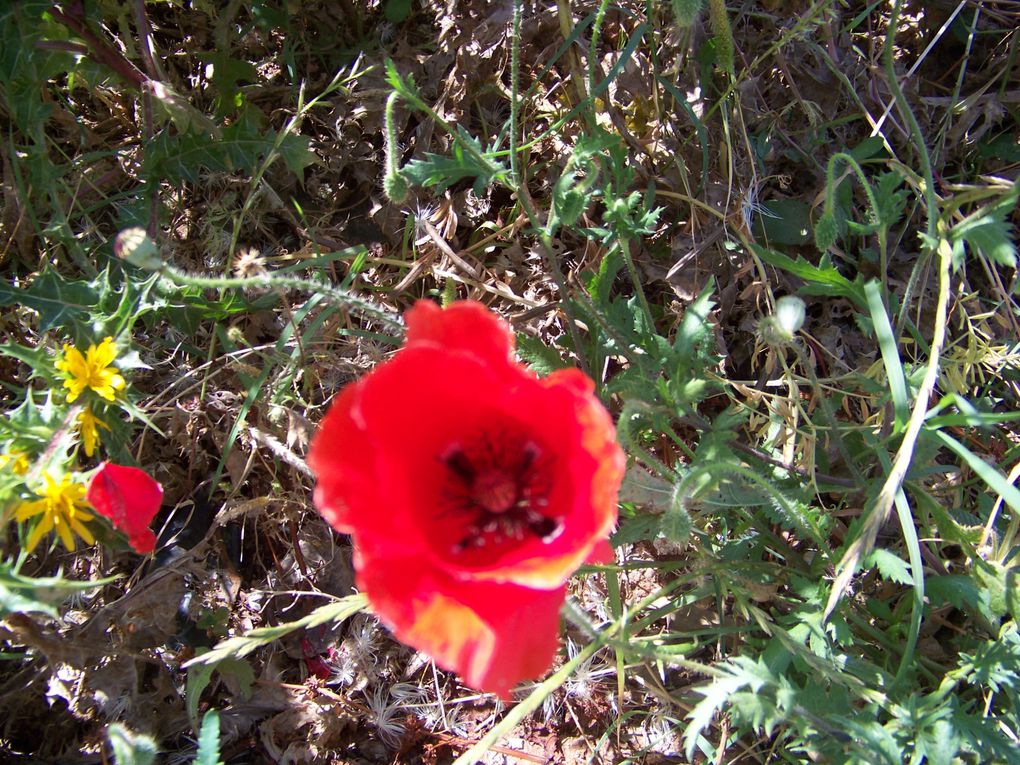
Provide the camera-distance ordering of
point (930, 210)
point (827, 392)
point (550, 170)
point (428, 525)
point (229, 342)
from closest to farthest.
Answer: point (428, 525) → point (930, 210) → point (229, 342) → point (827, 392) → point (550, 170)

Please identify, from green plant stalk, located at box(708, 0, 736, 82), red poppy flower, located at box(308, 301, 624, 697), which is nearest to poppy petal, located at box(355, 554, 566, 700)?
red poppy flower, located at box(308, 301, 624, 697)

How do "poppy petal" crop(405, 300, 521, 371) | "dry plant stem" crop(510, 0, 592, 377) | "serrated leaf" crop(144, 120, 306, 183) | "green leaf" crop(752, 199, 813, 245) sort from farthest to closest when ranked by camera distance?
"green leaf" crop(752, 199, 813, 245)
"serrated leaf" crop(144, 120, 306, 183)
"dry plant stem" crop(510, 0, 592, 377)
"poppy petal" crop(405, 300, 521, 371)

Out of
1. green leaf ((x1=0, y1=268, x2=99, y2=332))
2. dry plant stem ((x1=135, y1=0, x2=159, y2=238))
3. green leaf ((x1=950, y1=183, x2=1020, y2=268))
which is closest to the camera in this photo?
green leaf ((x1=950, y1=183, x2=1020, y2=268))

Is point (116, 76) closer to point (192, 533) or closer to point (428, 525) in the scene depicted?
point (192, 533)

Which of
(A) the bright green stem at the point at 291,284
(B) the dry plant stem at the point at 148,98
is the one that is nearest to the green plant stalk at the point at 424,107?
(A) the bright green stem at the point at 291,284

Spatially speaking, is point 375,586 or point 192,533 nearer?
point 375,586

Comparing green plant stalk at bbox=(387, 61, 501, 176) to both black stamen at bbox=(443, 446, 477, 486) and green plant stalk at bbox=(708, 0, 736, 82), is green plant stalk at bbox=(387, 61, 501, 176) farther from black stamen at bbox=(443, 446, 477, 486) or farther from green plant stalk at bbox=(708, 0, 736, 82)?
green plant stalk at bbox=(708, 0, 736, 82)

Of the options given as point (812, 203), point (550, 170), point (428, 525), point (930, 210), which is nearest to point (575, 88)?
point (550, 170)

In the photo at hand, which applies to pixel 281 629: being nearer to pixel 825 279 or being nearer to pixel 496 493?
pixel 496 493
